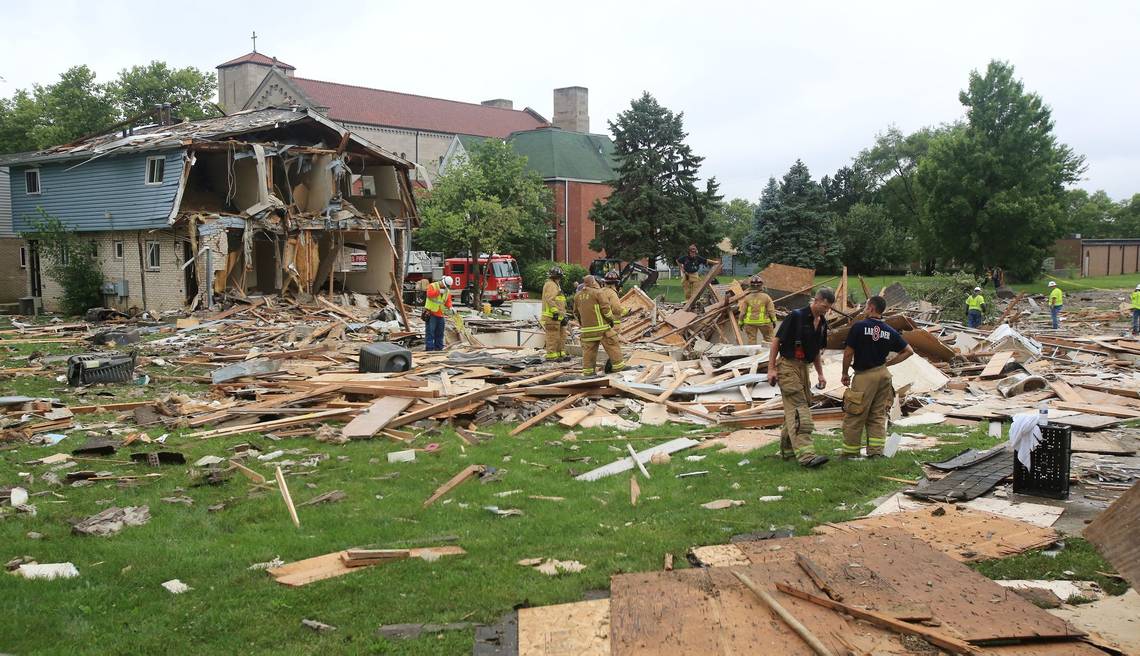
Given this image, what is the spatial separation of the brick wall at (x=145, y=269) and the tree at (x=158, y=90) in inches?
994

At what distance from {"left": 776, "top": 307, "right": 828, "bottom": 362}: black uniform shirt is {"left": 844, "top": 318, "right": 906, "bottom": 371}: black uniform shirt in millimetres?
339

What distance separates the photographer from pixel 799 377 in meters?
8.73

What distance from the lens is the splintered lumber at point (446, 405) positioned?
11219mm

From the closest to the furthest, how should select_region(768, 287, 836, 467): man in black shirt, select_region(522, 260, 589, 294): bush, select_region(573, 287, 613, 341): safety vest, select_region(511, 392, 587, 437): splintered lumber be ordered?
1. select_region(768, 287, 836, 467): man in black shirt
2. select_region(511, 392, 587, 437): splintered lumber
3. select_region(573, 287, 613, 341): safety vest
4. select_region(522, 260, 589, 294): bush

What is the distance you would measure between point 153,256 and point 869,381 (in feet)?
79.0

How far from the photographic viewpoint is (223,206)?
2753cm

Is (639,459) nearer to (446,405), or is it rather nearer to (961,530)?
(446,405)

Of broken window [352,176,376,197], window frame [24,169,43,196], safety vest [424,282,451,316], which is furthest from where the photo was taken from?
broken window [352,176,376,197]

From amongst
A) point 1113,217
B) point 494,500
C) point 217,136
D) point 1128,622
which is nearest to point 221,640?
point 494,500

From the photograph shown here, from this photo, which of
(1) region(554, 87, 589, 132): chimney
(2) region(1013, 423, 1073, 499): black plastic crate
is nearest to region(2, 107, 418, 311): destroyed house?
(2) region(1013, 423, 1073, 499): black plastic crate

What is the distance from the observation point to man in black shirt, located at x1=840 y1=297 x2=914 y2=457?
8.37m

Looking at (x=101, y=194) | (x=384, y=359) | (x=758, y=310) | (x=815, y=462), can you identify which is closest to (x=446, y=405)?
(x=384, y=359)

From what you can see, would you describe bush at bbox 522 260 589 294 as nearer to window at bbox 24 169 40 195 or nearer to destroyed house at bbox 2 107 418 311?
destroyed house at bbox 2 107 418 311

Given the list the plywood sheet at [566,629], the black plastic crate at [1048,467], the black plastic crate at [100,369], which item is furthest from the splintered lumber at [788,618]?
the black plastic crate at [100,369]
